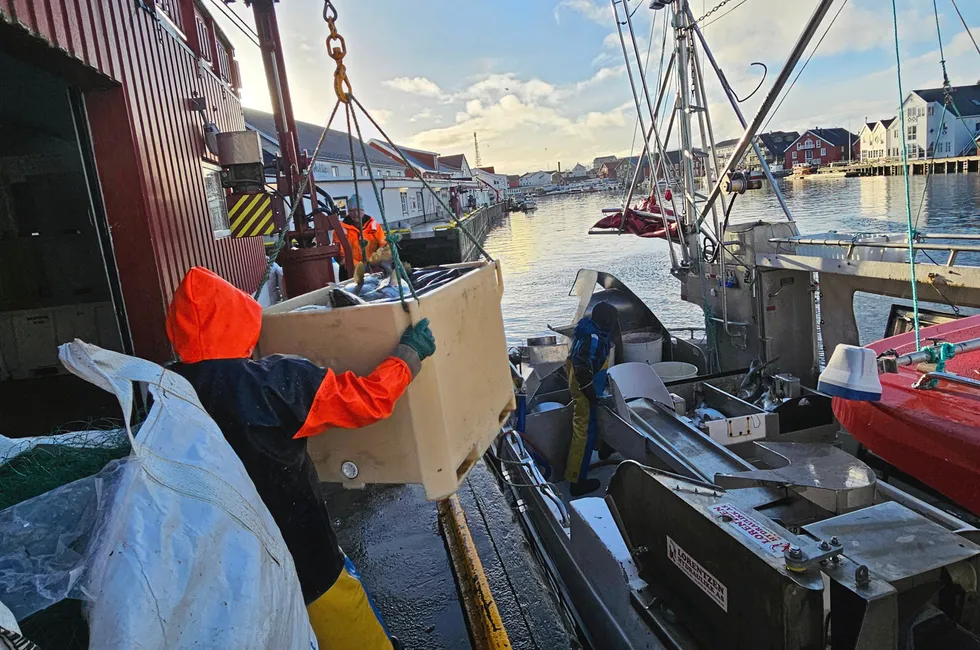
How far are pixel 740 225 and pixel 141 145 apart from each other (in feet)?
20.1

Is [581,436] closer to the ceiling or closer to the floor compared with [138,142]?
closer to the floor

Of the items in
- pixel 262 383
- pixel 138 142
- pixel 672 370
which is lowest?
pixel 672 370

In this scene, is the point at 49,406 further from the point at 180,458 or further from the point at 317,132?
the point at 317,132

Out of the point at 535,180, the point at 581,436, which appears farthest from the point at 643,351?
the point at 535,180

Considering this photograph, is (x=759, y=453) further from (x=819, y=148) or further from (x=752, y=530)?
(x=819, y=148)

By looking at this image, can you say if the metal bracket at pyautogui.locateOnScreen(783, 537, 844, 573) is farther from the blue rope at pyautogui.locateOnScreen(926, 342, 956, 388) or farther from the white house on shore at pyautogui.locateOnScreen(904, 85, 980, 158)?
the white house on shore at pyautogui.locateOnScreen(904, 85, 980, 158)

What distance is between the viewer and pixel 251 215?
7.02 metres

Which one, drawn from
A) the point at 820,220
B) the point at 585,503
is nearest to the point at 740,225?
the point at 585,503

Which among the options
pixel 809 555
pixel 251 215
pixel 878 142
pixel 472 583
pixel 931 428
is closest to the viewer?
pixel 809 555

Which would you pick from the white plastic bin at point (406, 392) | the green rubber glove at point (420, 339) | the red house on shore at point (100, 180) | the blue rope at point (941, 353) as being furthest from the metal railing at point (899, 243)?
the red house on shore at point (100, 180)

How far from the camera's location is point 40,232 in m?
6.05

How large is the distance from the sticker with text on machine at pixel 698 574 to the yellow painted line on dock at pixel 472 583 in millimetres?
1057

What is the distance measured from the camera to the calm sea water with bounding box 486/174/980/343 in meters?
16.6

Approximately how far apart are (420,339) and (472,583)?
185cm
